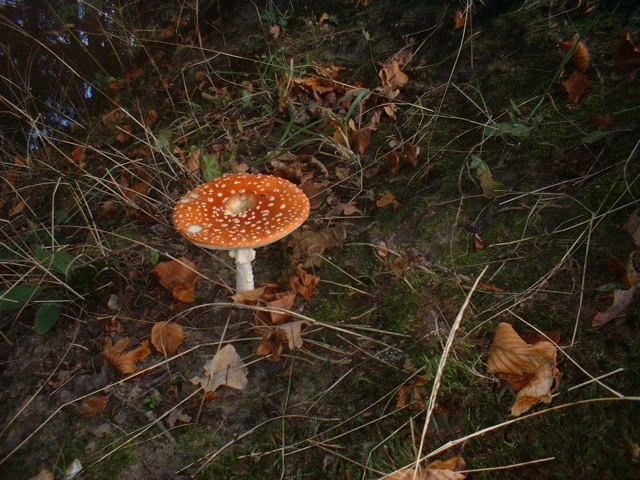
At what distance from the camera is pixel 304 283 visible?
7.36ft

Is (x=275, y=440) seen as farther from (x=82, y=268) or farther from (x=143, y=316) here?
(x=82, y=268)

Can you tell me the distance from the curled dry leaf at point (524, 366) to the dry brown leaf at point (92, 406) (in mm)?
1843

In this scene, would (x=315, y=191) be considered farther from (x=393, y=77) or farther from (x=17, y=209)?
(x=17, y=209)

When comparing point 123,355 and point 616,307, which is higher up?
point 616,307

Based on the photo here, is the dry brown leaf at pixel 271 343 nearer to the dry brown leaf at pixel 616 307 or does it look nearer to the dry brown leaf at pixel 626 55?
the dry brown leaf at pixel 616 307

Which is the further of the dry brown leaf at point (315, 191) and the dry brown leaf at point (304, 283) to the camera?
the dry brown leaf at point (315, 191)

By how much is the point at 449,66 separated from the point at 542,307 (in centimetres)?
206

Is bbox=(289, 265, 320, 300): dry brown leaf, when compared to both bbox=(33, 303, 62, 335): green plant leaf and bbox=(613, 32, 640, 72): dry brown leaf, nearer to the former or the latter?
bbox=(33, 303, 62, 335): green plant leaf

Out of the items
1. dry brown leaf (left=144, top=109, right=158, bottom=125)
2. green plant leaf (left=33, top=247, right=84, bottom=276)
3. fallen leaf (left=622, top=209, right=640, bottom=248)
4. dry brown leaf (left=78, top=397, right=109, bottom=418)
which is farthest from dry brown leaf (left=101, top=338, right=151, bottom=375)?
dry brown leaf (left=144, top=109, right=158, bottom=125)

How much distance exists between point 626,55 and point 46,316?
3.66m

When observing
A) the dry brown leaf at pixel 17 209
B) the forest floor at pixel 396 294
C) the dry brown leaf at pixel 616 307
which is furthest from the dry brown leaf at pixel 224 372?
the dry brown leaf at pixel 17 209

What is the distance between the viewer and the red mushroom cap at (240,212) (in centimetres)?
182

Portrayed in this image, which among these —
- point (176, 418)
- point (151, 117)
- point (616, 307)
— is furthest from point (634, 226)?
point (151, 117)

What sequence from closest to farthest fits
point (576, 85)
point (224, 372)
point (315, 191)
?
point (224, 372) → point (576, 85) → point (315, 191)
